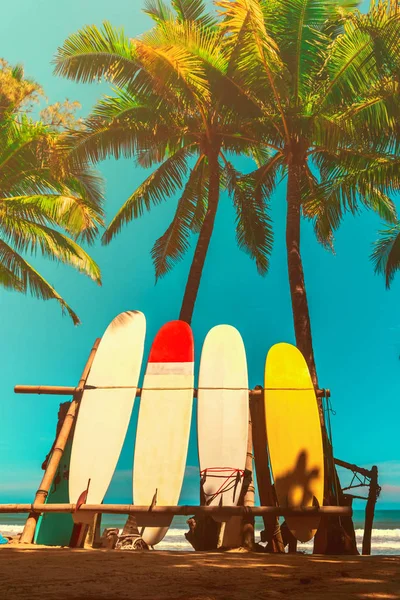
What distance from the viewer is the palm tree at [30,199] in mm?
11203

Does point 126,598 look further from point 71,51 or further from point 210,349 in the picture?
point 71,51

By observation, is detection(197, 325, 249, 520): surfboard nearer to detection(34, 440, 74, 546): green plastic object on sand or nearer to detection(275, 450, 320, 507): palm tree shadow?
detection(275, 450, 320, 507): palm tree shadow

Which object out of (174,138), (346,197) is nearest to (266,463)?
(346,197)

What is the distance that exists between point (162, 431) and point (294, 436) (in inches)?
54.1

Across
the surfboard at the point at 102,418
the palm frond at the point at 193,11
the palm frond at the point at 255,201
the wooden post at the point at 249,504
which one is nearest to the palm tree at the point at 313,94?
the palm frond at the point at 255,201

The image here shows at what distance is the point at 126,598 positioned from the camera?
2.26m

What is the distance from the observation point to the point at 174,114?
1041 centimetres

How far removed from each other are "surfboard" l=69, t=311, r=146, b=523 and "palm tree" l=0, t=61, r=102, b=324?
5.53m

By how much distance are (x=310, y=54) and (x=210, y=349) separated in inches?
240

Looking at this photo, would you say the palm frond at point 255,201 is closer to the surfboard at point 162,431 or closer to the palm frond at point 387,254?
the palm frond at point 387,254

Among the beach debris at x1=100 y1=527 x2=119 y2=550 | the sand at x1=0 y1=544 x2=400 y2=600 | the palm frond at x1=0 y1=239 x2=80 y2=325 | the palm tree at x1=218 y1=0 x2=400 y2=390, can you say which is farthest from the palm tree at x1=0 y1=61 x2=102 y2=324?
the sand at x1=0 y1=544 x2=400 y2=600

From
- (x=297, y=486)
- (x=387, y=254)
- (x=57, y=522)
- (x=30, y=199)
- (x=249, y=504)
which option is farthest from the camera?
(x=387, y=254)

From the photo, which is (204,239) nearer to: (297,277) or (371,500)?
(297,277)

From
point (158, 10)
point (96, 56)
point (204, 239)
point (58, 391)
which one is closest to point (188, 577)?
point (58, 391)
